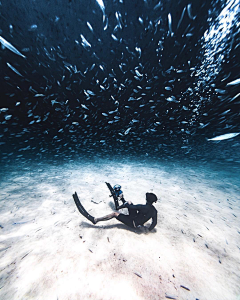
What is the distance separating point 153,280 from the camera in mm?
2100

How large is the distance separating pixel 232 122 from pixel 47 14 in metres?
18.8

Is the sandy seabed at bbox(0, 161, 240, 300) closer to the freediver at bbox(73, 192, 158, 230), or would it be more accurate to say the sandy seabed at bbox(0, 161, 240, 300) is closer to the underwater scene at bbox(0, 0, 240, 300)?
the underwater scene at bbox(0, 0, 240, 300)

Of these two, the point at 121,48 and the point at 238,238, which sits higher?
the point at 121,48

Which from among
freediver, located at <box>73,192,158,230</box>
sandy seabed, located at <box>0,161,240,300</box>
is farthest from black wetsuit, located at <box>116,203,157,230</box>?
sandy seabed, located at <box>0,161,240,300</box>

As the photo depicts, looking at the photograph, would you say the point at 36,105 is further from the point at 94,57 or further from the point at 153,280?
the point at 153,280

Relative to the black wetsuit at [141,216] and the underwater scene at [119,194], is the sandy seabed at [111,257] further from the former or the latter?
the black wetsuit at [141,216]

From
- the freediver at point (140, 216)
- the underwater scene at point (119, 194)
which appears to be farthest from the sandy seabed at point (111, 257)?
the freediver at point (140, 216)

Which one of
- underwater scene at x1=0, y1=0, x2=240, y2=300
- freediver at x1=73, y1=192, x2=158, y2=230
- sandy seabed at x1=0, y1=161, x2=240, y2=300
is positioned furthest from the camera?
freediver at x1=73, y1=192, x2=158, y2=230

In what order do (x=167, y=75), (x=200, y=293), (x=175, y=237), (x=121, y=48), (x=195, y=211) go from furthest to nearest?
(x=167, y=75)
(x=121, y=48)
(x=195, y=211)
(x=175, y=237)
(x=200, y=293)

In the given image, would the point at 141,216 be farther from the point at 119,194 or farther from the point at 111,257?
the point at 111,257

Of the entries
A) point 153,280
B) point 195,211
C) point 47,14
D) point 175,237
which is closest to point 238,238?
point 195,211

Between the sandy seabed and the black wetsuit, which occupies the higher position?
the black wetsuit

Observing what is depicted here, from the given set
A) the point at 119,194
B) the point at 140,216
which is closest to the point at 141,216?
the point at 140,216

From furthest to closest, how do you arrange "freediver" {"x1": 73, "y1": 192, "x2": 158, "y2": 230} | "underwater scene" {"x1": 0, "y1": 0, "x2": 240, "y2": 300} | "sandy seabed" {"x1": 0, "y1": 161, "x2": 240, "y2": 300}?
1. "freediver" {"x1": 73, "y1": 192, "x2": 158, "y2": 230}
2. "underwater scene" {"x1": 0, "y1": 0, "x2": 240, "y2": 300}
3. "sandy seabed" {"x1": 0, "y1": 161, "x2": 240, "y2": 300}
